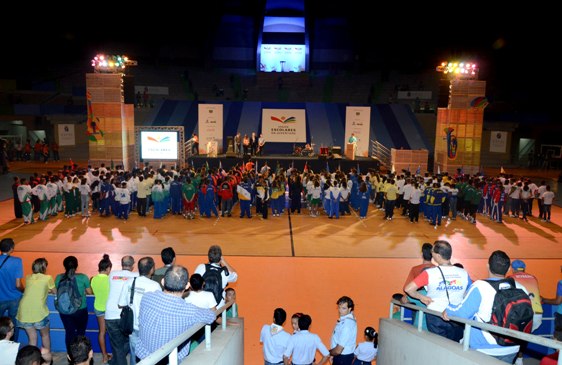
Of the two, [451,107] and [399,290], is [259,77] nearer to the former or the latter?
[451,107]

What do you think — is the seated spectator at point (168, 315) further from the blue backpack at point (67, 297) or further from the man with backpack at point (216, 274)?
the blue backpack at point (67, 297)

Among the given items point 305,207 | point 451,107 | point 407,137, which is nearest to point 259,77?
point 407,137

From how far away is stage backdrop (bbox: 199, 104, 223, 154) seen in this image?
2659cm

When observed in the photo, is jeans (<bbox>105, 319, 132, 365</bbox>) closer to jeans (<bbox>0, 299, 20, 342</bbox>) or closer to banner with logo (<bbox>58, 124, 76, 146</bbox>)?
jeans (<bbox>0, 299, 20, 342</bbox>)

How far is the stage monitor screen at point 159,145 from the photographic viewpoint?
2339cm

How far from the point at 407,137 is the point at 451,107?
6.06 m

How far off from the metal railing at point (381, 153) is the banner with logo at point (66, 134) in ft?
67.6

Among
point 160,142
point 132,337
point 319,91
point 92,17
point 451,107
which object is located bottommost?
→ point 132,337

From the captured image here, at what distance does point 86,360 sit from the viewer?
380 cm

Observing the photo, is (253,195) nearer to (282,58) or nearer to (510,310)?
(510,310)

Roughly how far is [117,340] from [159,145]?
60.5 ft

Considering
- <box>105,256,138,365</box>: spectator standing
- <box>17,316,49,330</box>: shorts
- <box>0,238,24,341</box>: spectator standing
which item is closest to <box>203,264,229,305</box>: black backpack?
<box>105,256,138,365</box>: spectator standing

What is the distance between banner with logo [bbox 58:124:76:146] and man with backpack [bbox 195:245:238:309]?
30.0 metres

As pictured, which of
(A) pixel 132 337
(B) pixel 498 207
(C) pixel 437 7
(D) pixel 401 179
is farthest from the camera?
(C) pixel 437 7
